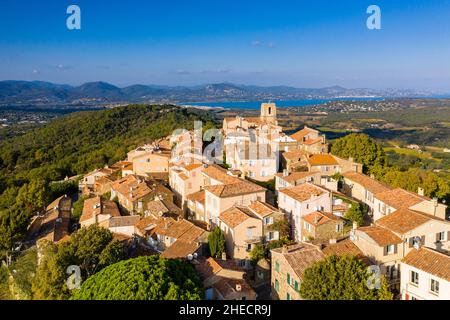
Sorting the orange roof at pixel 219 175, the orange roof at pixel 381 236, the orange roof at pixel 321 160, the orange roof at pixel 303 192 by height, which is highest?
the orange roof at pixel 321 160

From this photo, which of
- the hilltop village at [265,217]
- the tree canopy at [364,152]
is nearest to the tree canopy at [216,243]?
the hilltop village at [265,217]

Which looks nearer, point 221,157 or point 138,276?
point 138,276

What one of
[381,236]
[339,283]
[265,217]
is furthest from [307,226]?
[339,283]

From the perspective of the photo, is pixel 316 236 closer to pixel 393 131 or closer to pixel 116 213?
pixel 116 213

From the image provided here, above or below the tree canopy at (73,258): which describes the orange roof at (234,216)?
above

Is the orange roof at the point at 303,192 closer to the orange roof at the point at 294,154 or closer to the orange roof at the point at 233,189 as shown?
the orange roof at the point at 233,189
